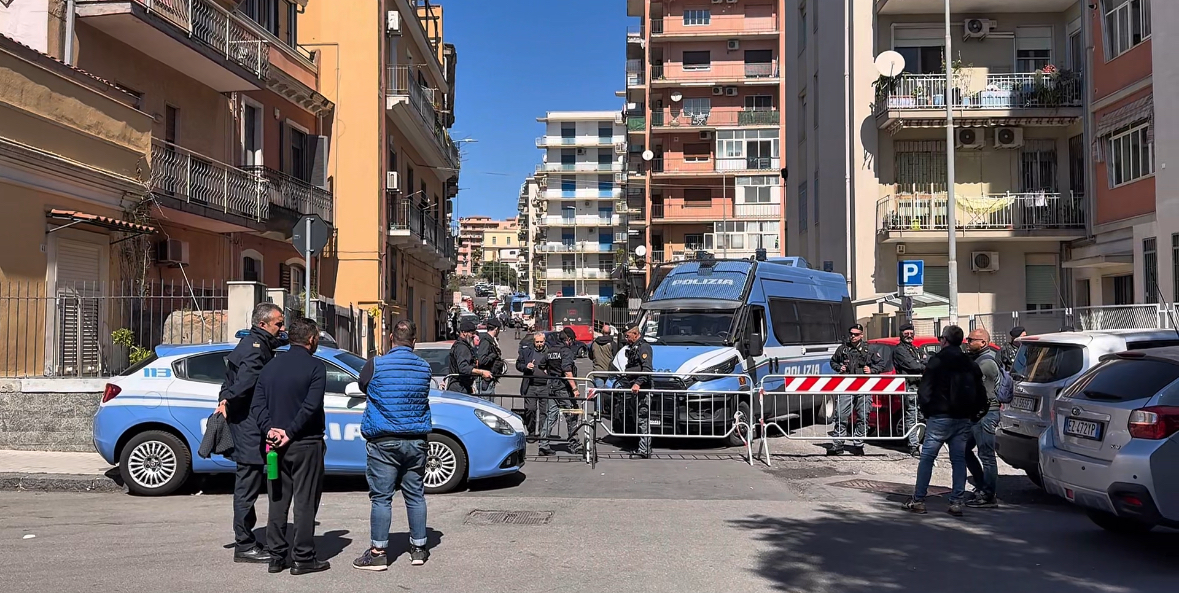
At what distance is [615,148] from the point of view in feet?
322

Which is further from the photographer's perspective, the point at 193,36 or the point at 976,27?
the point at 976,27

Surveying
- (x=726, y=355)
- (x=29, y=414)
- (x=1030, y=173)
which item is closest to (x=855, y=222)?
(x=1030, y=173)

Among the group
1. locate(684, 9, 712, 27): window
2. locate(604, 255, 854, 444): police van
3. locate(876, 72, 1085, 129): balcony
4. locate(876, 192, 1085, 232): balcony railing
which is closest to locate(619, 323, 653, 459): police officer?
locate(604, 255, 854, 444): police van

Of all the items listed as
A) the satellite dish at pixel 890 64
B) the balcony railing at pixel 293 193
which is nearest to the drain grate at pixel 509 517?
the balcony railing at pixel 293 193

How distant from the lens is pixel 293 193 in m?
23.3

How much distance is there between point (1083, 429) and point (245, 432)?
6.56 metres

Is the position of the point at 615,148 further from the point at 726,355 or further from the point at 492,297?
the point at 726,355

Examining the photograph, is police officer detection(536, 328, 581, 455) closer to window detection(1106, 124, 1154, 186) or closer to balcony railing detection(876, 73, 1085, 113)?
window detection(1106, 124, 1154, 186)

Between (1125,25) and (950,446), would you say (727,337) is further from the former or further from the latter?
(1125,25)

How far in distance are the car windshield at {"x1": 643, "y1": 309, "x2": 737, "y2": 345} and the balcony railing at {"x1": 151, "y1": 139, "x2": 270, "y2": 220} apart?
345 inches

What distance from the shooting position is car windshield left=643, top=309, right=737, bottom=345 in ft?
51.6

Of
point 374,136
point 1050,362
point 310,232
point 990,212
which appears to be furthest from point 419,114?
point 1050,362

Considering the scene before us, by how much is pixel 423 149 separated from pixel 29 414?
78.7 ft

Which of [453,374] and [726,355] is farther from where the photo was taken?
[726,355]
